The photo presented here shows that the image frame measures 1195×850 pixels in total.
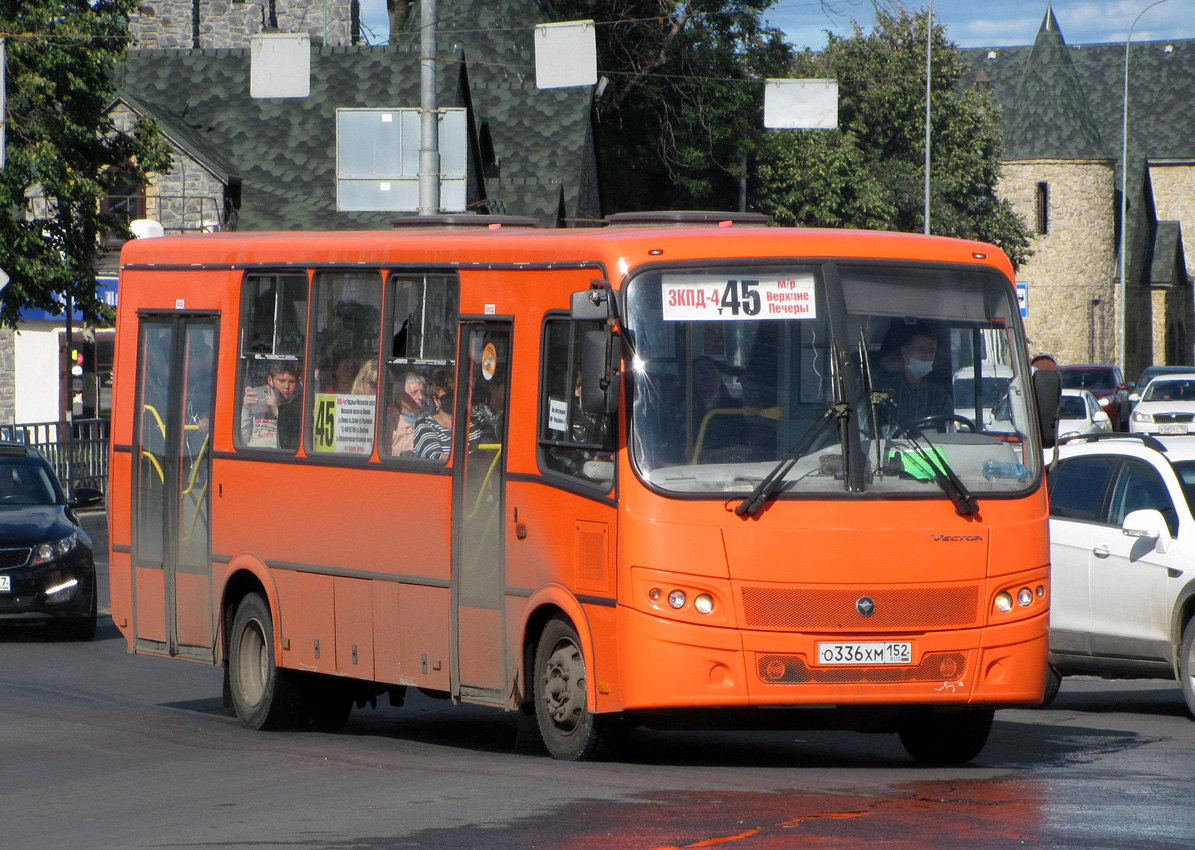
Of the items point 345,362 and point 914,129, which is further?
point 914,129

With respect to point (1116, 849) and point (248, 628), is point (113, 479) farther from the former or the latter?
point (1116, 849)

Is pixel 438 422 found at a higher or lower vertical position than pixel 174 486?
higher

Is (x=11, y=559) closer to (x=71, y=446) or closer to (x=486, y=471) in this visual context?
(x=486, y=471)

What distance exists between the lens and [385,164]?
24312mm

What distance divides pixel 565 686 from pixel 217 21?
184 feet

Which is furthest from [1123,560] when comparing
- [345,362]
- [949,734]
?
[345,362]

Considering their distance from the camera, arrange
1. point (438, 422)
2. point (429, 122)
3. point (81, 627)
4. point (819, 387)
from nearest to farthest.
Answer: point (819, 387), point (438, 422), point (81, 627), point (429, 122)

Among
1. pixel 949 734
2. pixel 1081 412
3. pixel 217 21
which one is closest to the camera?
pixel 949 734

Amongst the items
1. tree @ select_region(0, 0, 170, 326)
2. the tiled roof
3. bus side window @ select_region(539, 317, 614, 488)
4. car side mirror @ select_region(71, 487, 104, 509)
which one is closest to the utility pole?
car side mirror @ select_region(71, 487, 104, 509)

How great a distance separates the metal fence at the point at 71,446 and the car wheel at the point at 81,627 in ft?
36.6

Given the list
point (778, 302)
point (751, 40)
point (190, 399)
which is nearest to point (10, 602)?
point (190, 399)

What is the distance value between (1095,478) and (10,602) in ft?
29.8

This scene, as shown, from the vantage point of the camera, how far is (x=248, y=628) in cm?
1205

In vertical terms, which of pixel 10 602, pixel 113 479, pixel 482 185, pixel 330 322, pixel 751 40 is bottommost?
pixel 10 602
